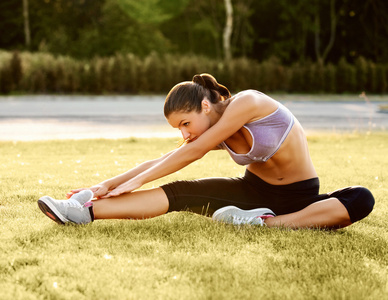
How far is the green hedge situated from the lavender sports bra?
18.5 metres

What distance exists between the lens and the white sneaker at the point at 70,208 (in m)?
3.42

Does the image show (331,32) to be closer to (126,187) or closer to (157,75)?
(157,75)

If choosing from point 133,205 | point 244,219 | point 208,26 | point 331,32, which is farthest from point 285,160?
point 208,26

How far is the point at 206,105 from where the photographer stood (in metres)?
3.44

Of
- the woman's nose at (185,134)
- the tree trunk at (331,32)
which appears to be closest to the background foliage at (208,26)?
the tree trunk at (331,32)

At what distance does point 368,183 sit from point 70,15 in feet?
105

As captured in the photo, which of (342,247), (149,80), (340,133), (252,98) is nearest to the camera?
(342,247)

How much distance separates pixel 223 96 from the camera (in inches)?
144

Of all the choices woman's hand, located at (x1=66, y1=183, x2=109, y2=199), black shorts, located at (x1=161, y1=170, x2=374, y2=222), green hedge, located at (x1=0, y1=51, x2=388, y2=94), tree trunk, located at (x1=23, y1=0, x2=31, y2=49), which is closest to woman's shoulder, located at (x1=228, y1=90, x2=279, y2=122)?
black shorts, located at (x1=161, y1=170, x2=374, y2=222)

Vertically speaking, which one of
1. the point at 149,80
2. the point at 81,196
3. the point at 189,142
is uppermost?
the point at 189,142

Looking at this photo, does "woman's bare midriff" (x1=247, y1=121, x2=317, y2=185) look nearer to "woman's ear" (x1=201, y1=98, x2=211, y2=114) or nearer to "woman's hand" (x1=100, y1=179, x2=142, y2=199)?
"woman's ear" (x1=201, y1=98, x2=211, y2=114)

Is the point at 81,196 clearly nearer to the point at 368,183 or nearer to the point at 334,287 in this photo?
the point at 334,287

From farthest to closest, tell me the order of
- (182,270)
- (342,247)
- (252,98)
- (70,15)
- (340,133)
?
(70,15) → (340,133) → (252,98) → (342,247) → (182,270)

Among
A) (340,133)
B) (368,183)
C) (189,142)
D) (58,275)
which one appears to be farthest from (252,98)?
(340,133)
